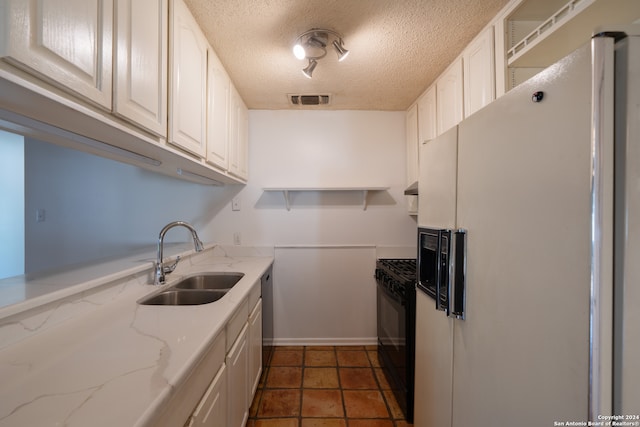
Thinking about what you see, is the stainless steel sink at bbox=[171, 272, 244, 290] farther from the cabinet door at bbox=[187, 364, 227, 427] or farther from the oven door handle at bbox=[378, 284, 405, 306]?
the oven door handle at bbox=[378, 284, 405, 306]

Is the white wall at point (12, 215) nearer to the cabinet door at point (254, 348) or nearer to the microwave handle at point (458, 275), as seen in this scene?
the cabinet door at point (254, 348)

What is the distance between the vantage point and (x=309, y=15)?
1270mm

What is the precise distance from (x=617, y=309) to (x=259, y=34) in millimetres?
1845

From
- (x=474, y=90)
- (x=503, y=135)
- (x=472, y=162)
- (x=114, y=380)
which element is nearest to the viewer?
(x=114, y=380)

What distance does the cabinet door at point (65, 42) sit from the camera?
52cm

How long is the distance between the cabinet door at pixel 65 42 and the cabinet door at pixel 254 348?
1.34 metres

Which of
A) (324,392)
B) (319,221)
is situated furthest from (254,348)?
(319,221)

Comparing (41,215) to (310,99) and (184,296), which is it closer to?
(184,296)

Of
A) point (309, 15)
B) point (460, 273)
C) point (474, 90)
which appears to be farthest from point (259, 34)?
point (460, 273)

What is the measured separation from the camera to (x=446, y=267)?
3.29 ft

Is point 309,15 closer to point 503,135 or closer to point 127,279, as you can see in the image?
point 503,135

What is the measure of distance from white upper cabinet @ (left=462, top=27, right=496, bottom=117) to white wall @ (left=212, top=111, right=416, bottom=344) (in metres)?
0.99

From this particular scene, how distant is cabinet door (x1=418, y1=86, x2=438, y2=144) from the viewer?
185 centimetres

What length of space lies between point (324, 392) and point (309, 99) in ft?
7.97
